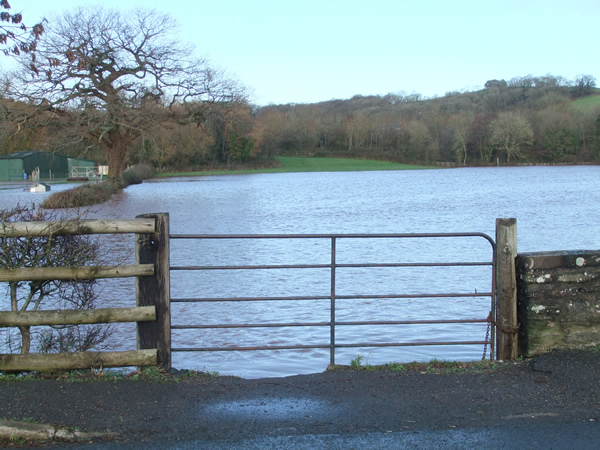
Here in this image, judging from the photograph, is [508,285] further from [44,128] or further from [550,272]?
[44,128]

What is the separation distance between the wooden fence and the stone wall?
338 cm

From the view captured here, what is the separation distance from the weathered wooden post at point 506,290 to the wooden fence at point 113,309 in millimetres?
3143

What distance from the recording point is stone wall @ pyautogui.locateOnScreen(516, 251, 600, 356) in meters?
6.30

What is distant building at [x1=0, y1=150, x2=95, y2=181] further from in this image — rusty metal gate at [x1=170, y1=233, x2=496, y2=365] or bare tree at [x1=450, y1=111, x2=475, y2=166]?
bare tree at [x1=450, y1=111, x2=475, y2=166]

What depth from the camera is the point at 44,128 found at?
161ft

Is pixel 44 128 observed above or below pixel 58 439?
above

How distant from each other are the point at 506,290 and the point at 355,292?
7265 millimetres

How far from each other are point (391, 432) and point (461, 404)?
823mm

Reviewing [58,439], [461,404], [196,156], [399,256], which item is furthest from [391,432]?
[196,156]

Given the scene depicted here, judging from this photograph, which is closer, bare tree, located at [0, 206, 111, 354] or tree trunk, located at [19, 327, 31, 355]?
bare tree, located at [0, 206, 111, 354]

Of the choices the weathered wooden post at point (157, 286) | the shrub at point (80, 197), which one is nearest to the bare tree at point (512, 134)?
the shrub at point (80, 197)

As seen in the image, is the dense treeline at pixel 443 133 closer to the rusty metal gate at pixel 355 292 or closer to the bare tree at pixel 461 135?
the bare tree at pixel 461 135

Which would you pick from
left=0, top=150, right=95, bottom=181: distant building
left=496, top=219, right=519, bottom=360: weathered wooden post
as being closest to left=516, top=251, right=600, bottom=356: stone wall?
left=496, top=219, right=519, bottom=360: weathered wooden post

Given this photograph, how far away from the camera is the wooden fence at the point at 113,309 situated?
18.9 ft
